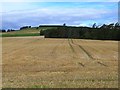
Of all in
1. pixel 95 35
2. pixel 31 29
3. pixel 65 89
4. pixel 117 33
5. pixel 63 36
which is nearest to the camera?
pixel 65 89

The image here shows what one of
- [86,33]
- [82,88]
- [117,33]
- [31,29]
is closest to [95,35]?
[86,33]

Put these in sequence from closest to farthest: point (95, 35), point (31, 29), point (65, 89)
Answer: point (65, 89) < point (95, 35) < point (31, 29)

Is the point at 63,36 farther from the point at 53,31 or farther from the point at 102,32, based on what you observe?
the point at 102,32

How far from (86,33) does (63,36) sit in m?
8.84

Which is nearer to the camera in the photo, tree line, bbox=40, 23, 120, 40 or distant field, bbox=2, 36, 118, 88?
distant field, bbox=2, 36, 118, 88

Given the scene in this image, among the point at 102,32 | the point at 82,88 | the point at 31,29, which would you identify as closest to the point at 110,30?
the point at 102,32

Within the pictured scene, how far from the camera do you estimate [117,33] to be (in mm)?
88062

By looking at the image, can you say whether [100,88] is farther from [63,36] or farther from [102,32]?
[63,36]

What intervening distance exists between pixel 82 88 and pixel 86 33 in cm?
8692

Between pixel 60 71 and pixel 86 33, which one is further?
pixel 86 33

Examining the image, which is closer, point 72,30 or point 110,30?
point 110,30

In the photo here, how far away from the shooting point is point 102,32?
303 feet

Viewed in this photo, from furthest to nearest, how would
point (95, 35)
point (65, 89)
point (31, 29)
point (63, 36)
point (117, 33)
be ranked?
point (31, 29) < point (63, 36) < point (95, 35) < point (117, 33) < point (65, 89)

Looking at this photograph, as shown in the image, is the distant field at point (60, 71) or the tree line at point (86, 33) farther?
the tree line at point (86, 33)
